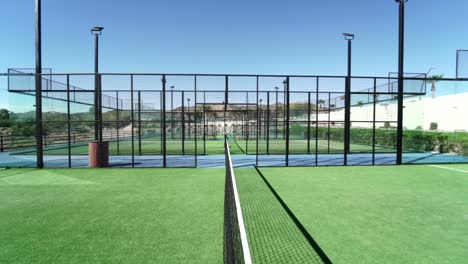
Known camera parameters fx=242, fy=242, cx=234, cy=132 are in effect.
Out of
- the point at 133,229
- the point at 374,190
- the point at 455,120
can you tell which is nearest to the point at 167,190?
the point at 133,229

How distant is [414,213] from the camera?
18.8 feet

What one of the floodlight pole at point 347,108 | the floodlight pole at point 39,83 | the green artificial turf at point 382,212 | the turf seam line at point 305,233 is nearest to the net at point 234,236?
the turf seam line at point 305,233

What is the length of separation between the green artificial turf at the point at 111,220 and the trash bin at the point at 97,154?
2163mm

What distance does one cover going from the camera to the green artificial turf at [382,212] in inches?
159

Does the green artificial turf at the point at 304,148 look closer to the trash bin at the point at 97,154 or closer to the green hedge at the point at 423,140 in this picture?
the green hedge at the point at 423,140

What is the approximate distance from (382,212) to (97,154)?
11.4 metres

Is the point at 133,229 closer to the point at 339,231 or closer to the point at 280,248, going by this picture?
the point at 280,248

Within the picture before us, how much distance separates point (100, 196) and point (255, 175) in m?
5.60

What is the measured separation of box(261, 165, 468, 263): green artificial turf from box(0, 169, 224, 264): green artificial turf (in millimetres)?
2116

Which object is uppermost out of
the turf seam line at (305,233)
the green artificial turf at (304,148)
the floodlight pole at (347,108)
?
the floodlight pole at (347,108)

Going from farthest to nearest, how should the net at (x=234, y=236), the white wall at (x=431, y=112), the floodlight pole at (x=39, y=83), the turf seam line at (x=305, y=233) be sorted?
the white wall at (x=431, y=112) < the floodlight pole at (x=39, y=83) < the turf seam line at (x=305, y=233) < the net at (x=234, y=236)

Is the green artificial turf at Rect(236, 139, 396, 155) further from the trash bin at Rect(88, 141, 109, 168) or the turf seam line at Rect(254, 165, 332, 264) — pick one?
the turf seam line at Rect(254, 165, 332, 264)

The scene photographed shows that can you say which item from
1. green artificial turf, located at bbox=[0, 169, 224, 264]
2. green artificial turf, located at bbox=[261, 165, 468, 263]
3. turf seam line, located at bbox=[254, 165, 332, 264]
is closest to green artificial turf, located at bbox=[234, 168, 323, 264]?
turf seam line, located at bbox=[254, 165, 332, 264]

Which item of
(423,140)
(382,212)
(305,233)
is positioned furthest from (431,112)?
(305,233)
